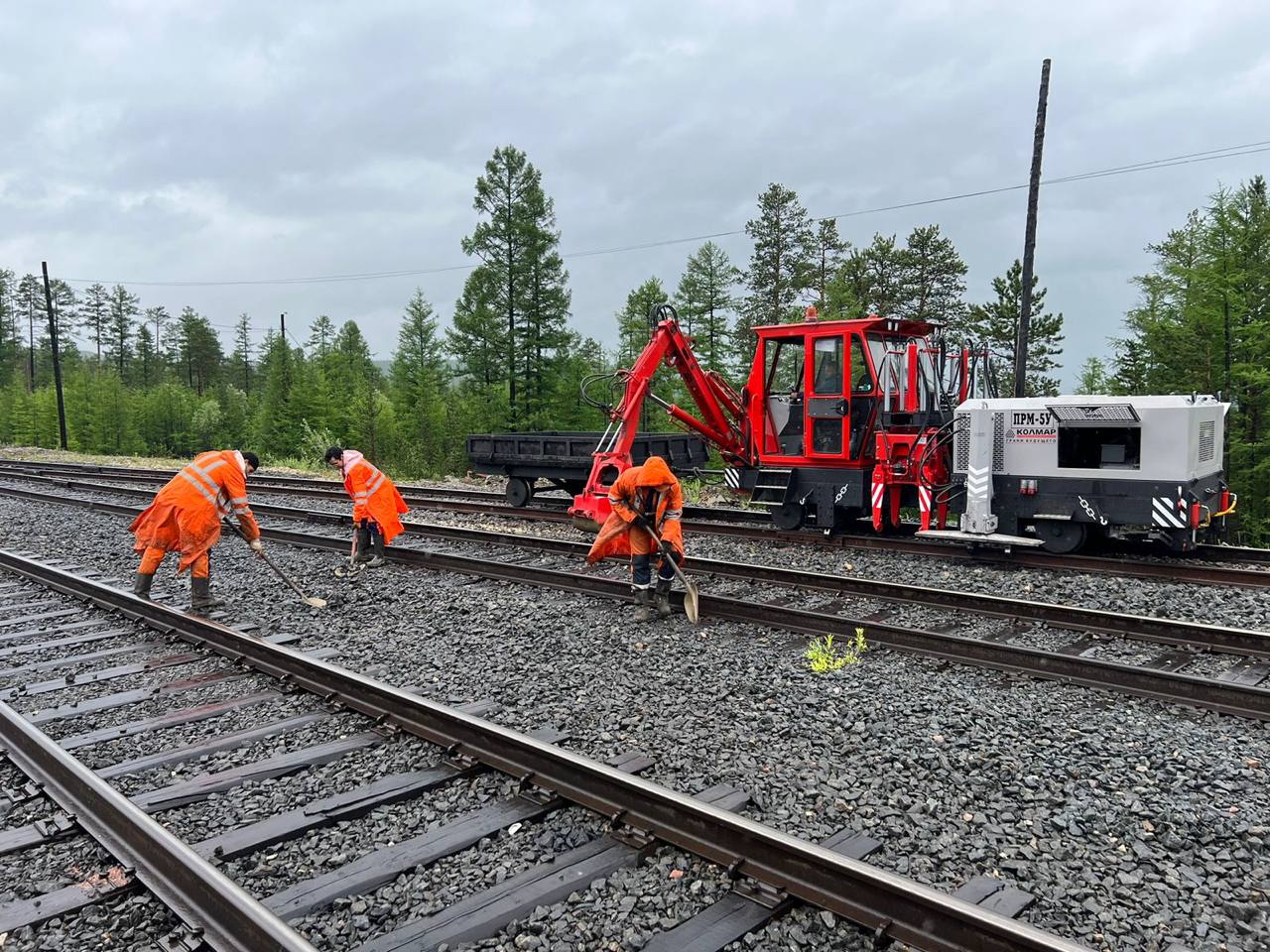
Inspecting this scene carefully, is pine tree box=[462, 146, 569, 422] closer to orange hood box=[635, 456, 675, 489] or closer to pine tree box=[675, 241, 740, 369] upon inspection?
pine tree box=[675, 241, 740, 369]

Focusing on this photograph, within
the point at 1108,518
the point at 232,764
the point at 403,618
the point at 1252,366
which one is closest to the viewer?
the point at 232,764

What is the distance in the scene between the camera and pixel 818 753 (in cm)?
453

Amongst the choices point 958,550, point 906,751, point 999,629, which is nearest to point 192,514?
point 906,751

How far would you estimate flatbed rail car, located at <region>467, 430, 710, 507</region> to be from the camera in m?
14.4

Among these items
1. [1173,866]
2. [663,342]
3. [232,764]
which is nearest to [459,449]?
[663,342]

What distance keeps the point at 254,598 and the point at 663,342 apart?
6.79 meters

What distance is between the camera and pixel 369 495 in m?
9.82

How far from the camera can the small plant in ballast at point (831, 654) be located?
607 cm

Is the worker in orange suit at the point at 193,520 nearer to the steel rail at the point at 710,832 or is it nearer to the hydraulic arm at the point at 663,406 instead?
the steel rail at the point at 710,832

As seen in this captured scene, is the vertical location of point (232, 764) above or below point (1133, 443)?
below

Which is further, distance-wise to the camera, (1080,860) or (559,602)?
(559,602)

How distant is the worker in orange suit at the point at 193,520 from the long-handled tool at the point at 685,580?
3.78m

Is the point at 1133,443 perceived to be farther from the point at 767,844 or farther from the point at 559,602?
the point at 767,844

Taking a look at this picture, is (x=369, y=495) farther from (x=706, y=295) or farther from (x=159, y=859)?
(x=706, y=295)
